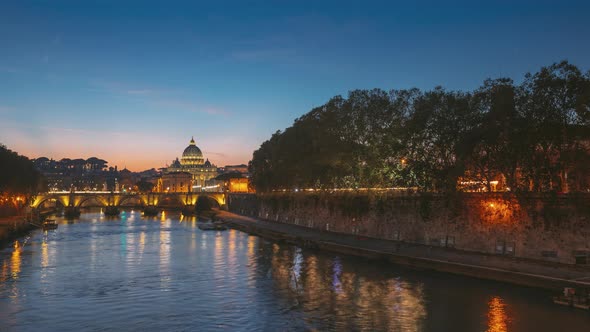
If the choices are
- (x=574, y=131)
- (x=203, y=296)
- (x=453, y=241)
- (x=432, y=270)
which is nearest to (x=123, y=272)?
(x=203, y=296)

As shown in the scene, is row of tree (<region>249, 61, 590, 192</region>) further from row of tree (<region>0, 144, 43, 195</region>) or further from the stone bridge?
the stone bridge

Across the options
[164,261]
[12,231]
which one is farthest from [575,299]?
[12,231]

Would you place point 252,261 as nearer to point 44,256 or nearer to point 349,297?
point 349,297

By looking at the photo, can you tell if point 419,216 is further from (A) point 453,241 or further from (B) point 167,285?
(B) point 167,285

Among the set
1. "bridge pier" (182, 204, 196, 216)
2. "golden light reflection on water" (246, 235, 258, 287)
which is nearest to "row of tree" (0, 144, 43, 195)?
"golden light reflection on water" (246, 235, 258, 287)

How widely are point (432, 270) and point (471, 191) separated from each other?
9.20 m

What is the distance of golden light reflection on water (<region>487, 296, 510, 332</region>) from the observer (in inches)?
1040

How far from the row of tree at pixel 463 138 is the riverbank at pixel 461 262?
5281 mm

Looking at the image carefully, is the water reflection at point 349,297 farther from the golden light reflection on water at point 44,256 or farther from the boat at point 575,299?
the golden light reflection on water at point 44,256

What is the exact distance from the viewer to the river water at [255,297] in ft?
90.7

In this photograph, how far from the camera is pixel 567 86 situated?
1467 inches

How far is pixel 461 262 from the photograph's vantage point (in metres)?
38.6

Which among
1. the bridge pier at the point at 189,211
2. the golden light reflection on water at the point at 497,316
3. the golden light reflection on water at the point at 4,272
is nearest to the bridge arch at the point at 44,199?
the bridge pier at the point at 189,211

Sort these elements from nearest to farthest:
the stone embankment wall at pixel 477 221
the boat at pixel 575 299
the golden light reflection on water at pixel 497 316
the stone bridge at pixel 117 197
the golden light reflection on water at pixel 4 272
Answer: the golden light reflection on water at pixel 497 316 < the boat at pixel 575 299 < the stone embankment wall at pixel 477 221 < the golden light reflection on water at pixel 4 272 < the stone bridge at pixel 117 197
